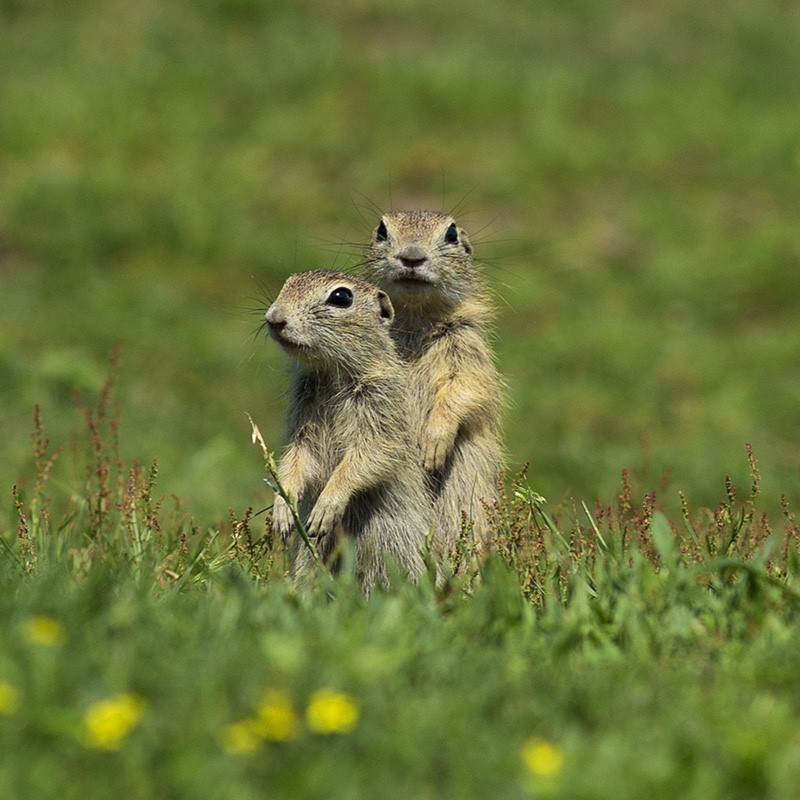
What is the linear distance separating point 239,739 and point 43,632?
63 centimetres

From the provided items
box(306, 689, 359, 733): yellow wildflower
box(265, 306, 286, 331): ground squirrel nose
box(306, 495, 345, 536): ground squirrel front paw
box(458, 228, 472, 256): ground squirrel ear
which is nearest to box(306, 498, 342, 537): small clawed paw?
box(306, 495, 345, 536): ground squirrel front paw

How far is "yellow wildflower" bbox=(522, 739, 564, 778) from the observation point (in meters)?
2.98

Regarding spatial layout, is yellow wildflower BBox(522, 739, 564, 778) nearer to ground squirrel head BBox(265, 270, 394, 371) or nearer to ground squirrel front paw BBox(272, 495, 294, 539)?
ground squirrel front paw BBox(272, 495, 294, 539)

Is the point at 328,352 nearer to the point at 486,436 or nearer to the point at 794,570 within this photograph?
the point at 486,436

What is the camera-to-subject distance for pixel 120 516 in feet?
17.6

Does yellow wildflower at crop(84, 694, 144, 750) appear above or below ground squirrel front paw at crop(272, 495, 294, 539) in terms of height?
above

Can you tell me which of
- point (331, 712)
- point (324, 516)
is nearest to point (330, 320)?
point (324, 516)

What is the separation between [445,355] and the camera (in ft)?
19.1

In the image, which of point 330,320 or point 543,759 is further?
point 330,320

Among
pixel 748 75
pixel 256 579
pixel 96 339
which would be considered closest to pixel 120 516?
pixel 256 579

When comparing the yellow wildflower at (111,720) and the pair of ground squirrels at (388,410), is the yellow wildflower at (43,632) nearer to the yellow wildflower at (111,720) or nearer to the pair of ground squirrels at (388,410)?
the yellow wildflower at (111,720)

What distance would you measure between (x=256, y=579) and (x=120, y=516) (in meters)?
0.94

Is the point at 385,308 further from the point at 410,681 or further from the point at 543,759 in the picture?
the point at 543,759

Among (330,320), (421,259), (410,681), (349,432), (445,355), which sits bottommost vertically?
(410,681)
